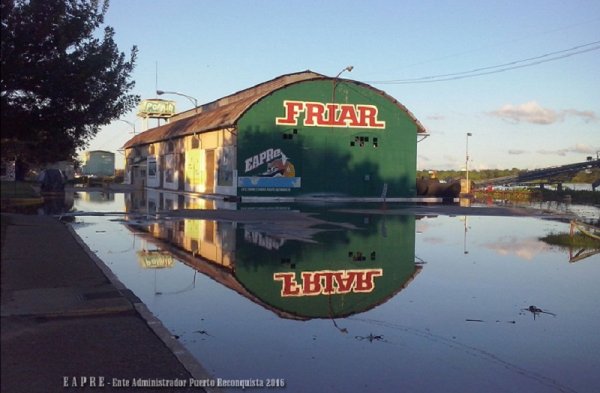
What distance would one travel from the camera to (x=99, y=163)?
82.8 m

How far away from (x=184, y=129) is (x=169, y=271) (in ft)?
143

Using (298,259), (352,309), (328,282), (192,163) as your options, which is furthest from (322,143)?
(352,309)

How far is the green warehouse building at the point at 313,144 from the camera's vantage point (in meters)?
41.2

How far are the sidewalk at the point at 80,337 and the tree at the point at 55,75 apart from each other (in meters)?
3.44

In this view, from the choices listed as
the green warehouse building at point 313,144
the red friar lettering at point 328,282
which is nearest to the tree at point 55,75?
the red friar lettering at point 328,282

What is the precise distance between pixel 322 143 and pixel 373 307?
34.4m

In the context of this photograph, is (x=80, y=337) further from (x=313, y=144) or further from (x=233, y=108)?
(x=233, y=108)

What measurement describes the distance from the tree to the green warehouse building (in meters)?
25.5

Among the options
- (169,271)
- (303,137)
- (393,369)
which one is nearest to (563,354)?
(393,369)

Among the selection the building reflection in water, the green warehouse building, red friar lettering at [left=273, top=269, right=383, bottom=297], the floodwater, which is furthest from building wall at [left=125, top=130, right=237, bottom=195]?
red friar lettering at [left=273, top=269, right=383, bottom=297]

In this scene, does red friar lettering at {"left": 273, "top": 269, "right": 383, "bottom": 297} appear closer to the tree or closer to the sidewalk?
the sidewalk

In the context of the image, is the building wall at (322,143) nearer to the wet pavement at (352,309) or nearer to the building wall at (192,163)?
the building wall at (192,163)

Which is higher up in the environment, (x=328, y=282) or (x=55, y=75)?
(x=55, y=75)

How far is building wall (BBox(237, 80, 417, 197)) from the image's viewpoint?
41.3m
